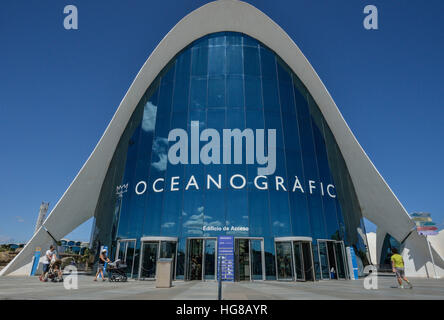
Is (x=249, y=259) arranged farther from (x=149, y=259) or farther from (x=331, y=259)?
(x=149, y=259)

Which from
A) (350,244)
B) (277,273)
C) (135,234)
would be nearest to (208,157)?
(135,234)

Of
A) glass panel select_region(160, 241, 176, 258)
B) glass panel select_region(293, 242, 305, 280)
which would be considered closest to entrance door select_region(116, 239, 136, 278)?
glass panel select_region(160, 241, 176, 258)

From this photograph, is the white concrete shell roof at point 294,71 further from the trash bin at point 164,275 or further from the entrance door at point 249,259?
the trash bin at point 164,275

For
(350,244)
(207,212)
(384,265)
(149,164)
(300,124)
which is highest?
(300,124)

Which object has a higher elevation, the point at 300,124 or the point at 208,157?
the point at 300,124

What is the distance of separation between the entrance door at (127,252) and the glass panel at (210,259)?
4.40m

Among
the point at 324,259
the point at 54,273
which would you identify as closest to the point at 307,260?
the point at 324,259

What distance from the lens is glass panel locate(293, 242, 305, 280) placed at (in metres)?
14.1

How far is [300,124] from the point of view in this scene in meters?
19.1

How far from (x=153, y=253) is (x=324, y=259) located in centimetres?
1010

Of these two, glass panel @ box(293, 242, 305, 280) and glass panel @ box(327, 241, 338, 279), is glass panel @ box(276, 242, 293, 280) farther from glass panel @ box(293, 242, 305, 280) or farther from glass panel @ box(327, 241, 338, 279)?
glass panel @ box(327, 241, 338, 279)

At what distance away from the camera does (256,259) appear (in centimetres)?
1466
